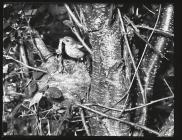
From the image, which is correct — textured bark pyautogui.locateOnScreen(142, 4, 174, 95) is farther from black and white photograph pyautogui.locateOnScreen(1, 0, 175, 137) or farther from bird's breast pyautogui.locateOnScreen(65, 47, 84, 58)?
bird's breast pyautogui.locateOnScreen(65, 47, 84, 58)

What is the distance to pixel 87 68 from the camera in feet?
3.77

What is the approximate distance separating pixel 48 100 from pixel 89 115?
0.16 meters

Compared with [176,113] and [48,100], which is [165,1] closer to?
[176,113]

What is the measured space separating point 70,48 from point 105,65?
0.16 metres

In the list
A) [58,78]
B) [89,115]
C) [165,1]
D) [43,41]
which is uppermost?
[165,1]

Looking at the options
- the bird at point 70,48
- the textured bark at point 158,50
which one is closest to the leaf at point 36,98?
the bird at point 70,48

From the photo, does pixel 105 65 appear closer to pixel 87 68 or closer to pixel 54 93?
pixel 87 68

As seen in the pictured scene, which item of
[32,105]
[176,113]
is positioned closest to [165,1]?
[176,113]

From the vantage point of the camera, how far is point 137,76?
41.6 inches

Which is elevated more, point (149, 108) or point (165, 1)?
point (165, 1)

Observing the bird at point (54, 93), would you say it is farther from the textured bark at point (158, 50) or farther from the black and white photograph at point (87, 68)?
the textured bark at point (158, 50)

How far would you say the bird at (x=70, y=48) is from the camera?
1.13 meters

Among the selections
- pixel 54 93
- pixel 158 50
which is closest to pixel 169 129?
pixel 158 50

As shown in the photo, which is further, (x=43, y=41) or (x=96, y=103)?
(x=43, y=41)
